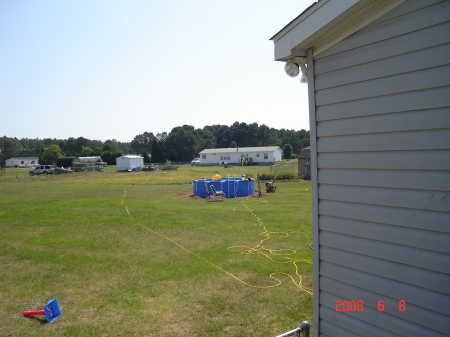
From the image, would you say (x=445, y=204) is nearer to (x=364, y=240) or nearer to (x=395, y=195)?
(x=395, y=195)

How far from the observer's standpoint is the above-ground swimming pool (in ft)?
67.2

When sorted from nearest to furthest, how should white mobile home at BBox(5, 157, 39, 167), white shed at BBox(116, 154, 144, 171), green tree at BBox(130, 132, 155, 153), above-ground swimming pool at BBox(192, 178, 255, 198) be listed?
above-ground swimming pool at BBox(192, 178, 255, 198)
white shed at BBox(116, 154, 144, 171)
white mobile home at BBox(5, 157, 39, 167)
green tree at BBox(130, 132, 155, 153)

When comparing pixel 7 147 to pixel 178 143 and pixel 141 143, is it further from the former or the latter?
pixel 178 143

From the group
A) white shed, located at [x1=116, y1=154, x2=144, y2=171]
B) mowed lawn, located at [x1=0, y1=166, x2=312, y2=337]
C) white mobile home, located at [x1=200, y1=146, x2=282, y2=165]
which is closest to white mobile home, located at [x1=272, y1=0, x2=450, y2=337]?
mowed lawn, located at [x1=0, y1=166, x2=312, y2=337]

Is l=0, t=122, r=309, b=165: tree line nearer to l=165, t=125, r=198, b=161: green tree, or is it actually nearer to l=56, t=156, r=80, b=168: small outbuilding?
l=165, t=125, r=198, b=161: green tree

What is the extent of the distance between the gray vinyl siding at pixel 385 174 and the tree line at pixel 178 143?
2867 inches

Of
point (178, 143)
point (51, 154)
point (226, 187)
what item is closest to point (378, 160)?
point (226, 187)

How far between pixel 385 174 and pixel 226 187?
58.3ft

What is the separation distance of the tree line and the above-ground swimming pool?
186 ft

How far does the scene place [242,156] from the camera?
6694 centimetres

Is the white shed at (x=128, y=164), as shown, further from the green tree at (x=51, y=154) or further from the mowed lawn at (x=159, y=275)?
the mowed lawn at (x=159, y=275)

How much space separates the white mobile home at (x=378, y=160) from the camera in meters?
2.50

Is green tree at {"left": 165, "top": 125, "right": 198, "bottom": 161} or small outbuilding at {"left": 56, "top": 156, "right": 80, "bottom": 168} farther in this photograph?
green tree at {"left": 165, "top": 125, "right": 198, "bottom": 161}

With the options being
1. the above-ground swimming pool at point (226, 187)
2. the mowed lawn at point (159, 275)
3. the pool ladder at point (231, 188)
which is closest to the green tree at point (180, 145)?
the above-ground swimming pool at point (226, 187)
